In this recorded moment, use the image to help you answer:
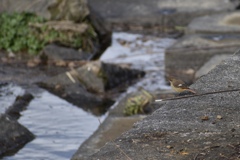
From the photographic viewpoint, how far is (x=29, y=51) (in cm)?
950

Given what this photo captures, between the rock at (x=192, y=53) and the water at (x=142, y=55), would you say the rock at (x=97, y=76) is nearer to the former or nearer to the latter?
the water at (x=142, y=55)

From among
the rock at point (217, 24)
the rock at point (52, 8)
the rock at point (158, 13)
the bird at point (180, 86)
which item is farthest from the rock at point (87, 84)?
the bird at point (180, 86)

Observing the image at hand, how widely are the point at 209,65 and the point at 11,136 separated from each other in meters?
2.55

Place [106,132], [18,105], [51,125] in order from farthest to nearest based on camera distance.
Result: 1. [18,105]
2. [51,125]
3. [106,132]

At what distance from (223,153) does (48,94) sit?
4.87m

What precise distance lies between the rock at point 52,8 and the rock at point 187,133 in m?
6.19

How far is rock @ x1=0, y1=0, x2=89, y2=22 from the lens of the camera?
10070mm

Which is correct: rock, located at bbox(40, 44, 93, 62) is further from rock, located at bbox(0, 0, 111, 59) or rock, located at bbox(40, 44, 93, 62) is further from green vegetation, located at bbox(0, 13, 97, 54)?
rock, located at bbox(0, 0, 111, 59)

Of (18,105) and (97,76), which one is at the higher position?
(18,105)

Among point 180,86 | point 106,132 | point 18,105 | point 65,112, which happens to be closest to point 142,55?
point 65,112

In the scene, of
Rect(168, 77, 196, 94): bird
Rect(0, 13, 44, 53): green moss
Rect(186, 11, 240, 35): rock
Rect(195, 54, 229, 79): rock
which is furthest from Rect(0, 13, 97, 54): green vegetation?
Rect(168, 77, 196, 94): bird

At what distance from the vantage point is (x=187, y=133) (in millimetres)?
3389

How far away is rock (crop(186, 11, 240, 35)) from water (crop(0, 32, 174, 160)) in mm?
539

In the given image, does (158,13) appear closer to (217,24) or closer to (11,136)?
(217,24)
